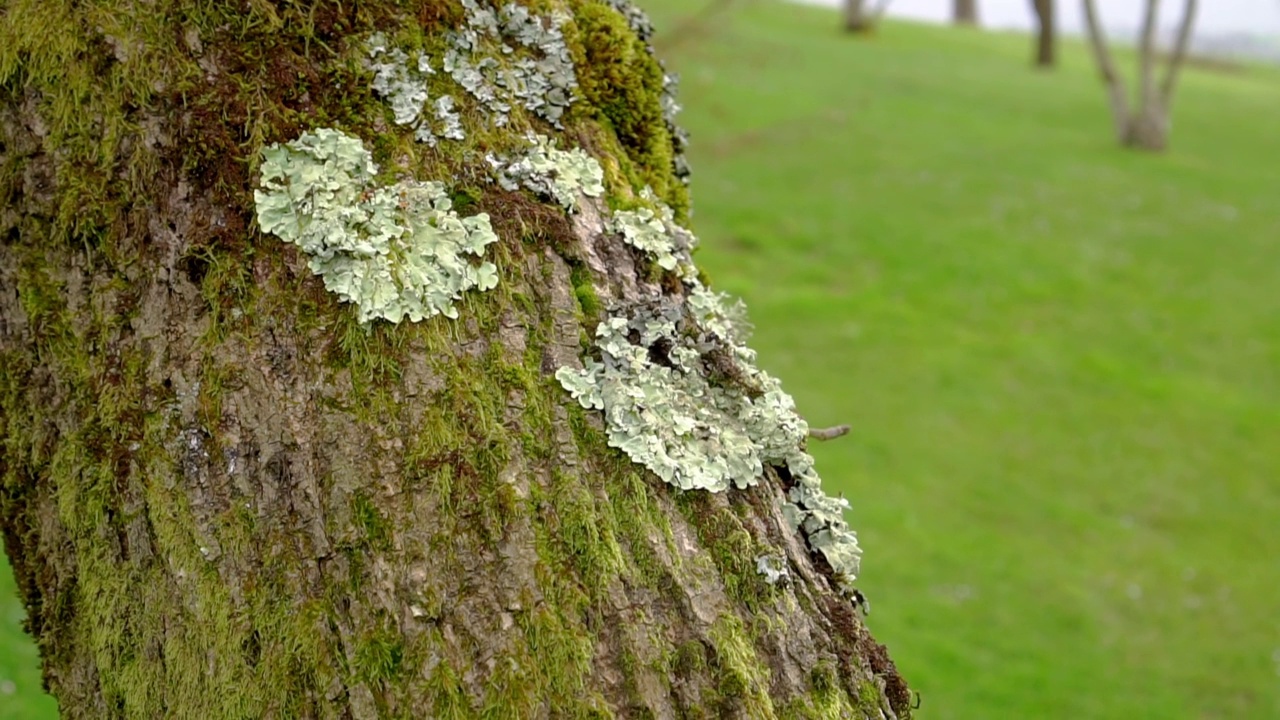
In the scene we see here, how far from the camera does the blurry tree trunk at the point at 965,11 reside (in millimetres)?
38531

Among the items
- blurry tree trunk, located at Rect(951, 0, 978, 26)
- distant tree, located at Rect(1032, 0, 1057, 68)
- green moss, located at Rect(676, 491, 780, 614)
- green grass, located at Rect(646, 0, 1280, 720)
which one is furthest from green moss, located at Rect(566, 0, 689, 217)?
blurry tree trunk, located at Rect(951, 0, 978, 26)

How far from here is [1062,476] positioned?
26.9 ft

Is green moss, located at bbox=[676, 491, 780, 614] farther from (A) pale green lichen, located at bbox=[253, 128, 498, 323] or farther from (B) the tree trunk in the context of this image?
(A) pale green lichen, located at bbox=[253, 128, 498, 323]

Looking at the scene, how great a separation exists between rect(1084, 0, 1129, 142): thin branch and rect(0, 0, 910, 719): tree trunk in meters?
17.7

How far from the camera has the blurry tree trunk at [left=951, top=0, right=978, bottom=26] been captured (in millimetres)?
38531

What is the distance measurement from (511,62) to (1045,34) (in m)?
27.4

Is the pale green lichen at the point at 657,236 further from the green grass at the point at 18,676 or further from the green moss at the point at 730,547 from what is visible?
the green grass at the point at 18,676

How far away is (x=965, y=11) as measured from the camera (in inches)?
1523

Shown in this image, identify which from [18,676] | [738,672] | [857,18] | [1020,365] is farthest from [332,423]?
[857,18]

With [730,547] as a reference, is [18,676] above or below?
below

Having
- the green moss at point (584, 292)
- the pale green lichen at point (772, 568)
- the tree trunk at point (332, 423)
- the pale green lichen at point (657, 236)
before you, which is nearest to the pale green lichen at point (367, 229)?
the tree trunk at point (332, 423)

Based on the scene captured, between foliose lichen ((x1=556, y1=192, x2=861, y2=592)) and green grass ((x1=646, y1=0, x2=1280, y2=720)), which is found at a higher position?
foliose lichen ((x1=556, y1=192, x2=861, y2=592))

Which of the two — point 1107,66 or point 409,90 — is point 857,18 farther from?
point 409,90

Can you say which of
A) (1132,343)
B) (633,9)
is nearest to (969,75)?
(1132,343)
